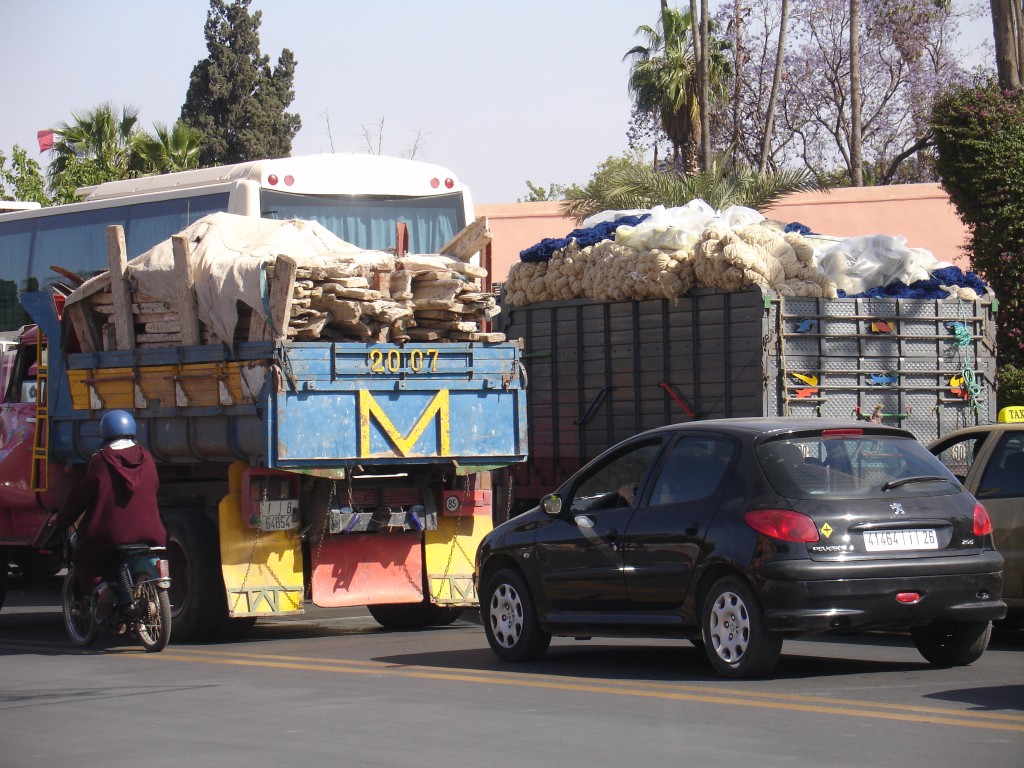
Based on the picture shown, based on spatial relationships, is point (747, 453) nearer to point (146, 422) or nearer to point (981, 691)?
point (981, 691)

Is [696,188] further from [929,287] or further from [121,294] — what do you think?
[121,294]

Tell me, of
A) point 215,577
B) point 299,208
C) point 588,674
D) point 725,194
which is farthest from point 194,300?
point 725,194

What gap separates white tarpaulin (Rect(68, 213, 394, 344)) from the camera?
11555 millimetres

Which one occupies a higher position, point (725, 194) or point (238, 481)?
point (725, 194)

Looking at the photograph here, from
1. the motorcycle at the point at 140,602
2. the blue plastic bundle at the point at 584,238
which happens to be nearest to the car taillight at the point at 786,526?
the motorcycle at the point at 140,602

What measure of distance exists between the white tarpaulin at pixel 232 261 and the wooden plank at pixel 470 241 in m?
0.78

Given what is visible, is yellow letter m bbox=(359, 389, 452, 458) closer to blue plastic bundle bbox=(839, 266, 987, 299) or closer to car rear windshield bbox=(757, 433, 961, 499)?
car rear windshield bbox=(757, 433, 961, 499)

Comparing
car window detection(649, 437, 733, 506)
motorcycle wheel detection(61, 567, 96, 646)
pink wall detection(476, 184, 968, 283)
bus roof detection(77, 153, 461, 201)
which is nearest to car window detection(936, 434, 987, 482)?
car window detection(649, 437, 733, 506)

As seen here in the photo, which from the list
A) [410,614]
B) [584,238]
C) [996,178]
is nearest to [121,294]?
[410,614]

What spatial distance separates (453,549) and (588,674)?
303cm

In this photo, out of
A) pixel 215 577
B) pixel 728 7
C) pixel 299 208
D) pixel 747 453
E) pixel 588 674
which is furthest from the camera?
pixel 728 7

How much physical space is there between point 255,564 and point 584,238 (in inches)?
231

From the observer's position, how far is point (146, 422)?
1244cm

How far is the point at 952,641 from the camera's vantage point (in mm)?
9297
